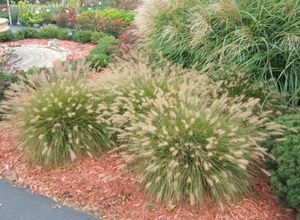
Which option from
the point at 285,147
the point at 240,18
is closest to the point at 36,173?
the point at 285,147

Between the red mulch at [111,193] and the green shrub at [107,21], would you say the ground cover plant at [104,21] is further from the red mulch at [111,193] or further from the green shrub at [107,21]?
the red mulch at [111,193]

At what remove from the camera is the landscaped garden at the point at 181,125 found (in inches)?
135

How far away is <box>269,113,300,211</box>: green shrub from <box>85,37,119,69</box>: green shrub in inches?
173

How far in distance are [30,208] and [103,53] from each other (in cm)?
501

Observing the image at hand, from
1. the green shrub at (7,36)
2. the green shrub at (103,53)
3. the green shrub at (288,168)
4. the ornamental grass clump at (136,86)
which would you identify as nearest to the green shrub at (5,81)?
the green shrub at (103,53)

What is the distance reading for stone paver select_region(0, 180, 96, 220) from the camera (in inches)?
139

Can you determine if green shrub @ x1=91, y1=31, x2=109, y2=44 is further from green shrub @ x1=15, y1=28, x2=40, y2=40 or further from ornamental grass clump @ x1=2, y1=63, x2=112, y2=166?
ornamental grass clump @ x1=2, y1=63, x2=112, y2=166

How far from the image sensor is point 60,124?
4082 mm

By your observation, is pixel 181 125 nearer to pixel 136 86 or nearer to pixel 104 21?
pixel 136 86

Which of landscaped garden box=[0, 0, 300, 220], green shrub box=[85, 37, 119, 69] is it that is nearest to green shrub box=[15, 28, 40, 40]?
green shrub box=[85, 37, 119, 69]

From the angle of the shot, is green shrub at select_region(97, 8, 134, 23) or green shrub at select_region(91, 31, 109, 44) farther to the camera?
green shrub at select_region(97, 8, 134, 23)

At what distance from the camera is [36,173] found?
13.7 ft

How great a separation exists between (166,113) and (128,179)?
83cm

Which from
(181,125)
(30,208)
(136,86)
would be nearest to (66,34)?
(136,86)
